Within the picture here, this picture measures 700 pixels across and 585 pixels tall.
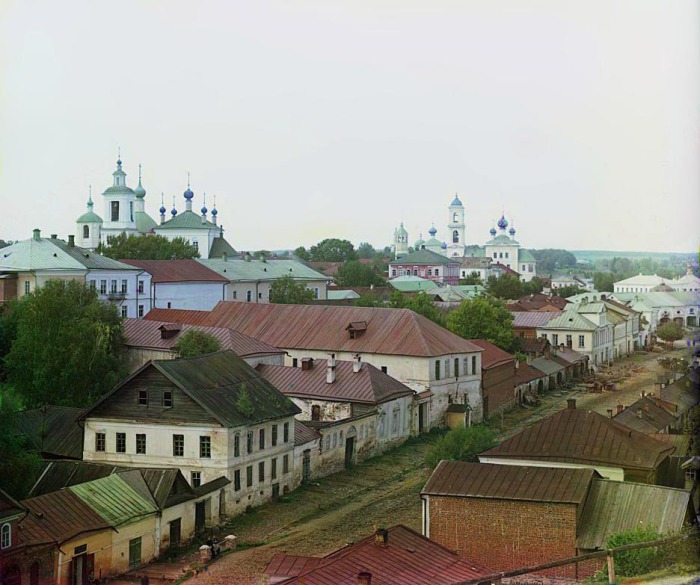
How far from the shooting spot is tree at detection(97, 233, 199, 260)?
59.5 metres

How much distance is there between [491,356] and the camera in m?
36.4

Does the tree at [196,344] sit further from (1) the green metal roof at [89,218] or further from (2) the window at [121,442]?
(1) the green metal roof at [89,218]

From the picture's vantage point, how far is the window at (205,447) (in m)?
21.5

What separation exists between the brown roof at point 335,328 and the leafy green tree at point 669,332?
2187 cm

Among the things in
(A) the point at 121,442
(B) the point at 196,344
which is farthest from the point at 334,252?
(A) the point at 121,442

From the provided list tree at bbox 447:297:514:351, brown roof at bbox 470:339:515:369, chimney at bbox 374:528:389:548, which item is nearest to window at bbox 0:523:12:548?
chimney at bbox 374:528:389:548

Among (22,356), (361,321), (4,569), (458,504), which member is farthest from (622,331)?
(4,569)

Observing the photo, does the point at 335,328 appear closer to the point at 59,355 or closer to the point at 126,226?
the point at 59,355

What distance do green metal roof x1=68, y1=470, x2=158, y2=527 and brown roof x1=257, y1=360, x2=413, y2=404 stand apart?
9491 millimetres

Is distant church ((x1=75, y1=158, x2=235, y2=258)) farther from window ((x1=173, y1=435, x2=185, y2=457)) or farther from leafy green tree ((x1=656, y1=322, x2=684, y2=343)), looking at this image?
window ((x1=173, y1=435, x2=185, y2=457))

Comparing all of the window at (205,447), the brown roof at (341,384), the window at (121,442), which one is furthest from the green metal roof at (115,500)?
the brown roof at (341,384)

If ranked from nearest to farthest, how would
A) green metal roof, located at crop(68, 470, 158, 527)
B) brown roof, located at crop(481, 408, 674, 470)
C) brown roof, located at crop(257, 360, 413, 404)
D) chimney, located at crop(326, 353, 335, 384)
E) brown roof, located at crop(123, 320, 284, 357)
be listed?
1. green metal roof, located at crop(68, 470, 158, 527)
2. brown roof, located at crop(481, 408, 674, 470)
3. brown roof, located at crop(257, 360, 413, 404)
4. chimney, located at crop(326, 353, 335, 384)
5. brown roof, located at crop(123, 320, 284, 357)

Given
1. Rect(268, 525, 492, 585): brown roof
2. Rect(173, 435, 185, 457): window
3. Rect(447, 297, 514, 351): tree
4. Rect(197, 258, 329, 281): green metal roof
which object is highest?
Rect(197, 258, 329, 281): green metal roof

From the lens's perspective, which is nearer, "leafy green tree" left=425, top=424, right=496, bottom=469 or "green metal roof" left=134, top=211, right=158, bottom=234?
"leafy green tree" left=425, top=424, right=496, bottom=469
